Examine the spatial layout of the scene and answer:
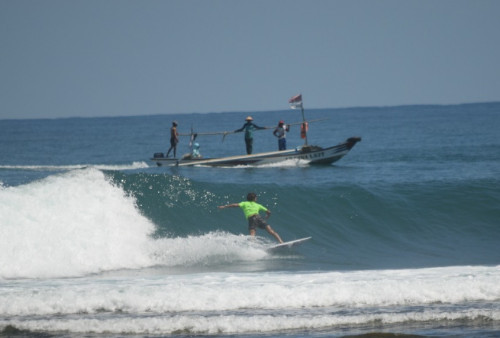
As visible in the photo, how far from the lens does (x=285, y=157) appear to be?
3192cm

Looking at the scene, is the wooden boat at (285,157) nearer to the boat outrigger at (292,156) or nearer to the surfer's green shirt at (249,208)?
the boat outrigger at (292,156)

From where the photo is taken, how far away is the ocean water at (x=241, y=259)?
31.0ft

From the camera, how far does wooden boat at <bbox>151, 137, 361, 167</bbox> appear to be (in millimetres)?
31766

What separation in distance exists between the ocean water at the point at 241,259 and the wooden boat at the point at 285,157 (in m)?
3.57

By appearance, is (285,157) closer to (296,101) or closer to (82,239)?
(296,101)

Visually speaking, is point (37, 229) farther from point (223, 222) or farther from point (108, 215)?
point (223, 222)

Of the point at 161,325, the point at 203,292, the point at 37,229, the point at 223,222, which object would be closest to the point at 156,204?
A: the point at 223,222

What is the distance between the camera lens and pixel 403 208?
2019 centimetres

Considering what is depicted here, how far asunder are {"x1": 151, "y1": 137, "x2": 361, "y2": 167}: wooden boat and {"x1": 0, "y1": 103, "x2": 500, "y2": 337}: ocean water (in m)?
3.57

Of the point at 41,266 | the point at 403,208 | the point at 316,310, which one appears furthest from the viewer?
the point at 403,208

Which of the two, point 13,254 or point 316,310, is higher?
point 13,254

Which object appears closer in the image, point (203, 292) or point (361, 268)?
point (203, 292)

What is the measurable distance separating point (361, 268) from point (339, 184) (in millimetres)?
8084

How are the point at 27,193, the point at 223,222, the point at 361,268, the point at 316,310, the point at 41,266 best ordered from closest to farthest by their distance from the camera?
the point at 316,310 < the point at 41,266 < the point at 361,268 < the point at 27,193 < the point at 223,222
